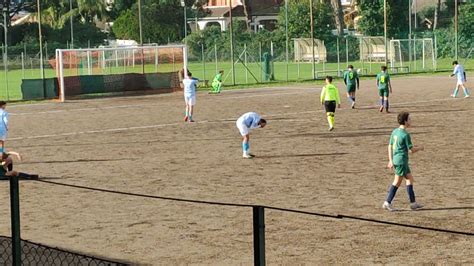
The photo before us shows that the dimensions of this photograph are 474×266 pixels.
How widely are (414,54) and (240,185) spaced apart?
5423 cm

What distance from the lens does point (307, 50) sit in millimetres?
82375

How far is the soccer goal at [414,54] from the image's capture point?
230ft

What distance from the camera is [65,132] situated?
31.8 metres

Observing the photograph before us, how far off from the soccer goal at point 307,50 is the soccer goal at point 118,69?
896 inches

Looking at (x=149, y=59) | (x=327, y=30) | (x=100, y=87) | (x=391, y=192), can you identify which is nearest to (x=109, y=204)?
(x=391, y=192)

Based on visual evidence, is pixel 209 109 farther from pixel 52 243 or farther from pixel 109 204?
pixel 52 243

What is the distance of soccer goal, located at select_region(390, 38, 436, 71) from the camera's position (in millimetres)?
70125

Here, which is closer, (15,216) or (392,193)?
(15,216)

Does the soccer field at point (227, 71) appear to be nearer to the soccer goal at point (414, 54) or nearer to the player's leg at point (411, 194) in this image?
the soccer goal at point (414, 54)

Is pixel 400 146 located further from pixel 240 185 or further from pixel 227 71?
pixel 227 71

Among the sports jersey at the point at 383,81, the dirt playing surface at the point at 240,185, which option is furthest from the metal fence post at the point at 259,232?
the sports jersey at the point at 383,81

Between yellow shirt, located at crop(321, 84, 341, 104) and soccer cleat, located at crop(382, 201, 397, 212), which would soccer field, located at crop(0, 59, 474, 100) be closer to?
yellow shirt, located at crop(321, 84, 341, 104)

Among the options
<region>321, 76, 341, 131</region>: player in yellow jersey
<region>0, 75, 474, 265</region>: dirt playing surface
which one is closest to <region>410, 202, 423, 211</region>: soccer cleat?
<region>0, 75, 474, 265</region>: dirt playing surface

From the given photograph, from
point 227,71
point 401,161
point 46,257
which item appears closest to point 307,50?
point 227,71
